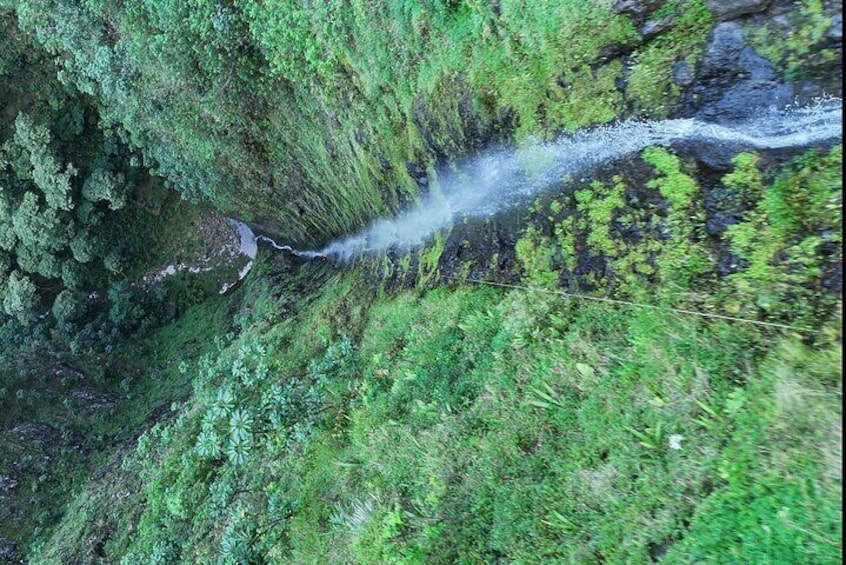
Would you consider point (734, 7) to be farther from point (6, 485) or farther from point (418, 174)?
point (6, 485)

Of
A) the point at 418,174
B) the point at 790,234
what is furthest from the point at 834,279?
the point at 418,174

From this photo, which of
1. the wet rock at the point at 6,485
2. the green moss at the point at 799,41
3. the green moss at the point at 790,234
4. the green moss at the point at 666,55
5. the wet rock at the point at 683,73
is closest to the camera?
the green moss at the point at 790,234

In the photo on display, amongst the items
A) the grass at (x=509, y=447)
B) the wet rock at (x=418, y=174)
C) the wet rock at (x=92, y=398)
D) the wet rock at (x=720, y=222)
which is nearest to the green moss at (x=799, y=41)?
the wet rock at (x=720, y=222)

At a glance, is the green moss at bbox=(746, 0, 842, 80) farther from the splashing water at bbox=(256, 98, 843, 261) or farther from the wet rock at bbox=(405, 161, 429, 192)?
the wet rock at bbox=(405, 161, 429, 192)

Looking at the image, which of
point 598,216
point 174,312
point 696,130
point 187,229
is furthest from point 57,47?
point 696,130

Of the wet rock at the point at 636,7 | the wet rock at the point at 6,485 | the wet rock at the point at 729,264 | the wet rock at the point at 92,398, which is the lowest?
the wet rock at the point at 92,398

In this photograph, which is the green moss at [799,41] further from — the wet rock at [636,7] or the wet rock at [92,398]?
the wet rock at [92,398]
